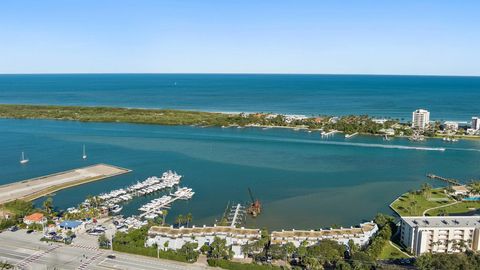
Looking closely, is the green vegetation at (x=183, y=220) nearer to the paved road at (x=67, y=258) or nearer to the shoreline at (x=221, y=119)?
the paved road at (x=67, y=258)

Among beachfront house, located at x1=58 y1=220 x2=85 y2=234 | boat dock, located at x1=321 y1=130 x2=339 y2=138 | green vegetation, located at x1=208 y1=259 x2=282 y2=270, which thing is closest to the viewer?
green vegetation, located at x1=208 y1=259 x2=282 y2=270

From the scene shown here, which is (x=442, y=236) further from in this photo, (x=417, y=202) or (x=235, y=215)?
(x=235, y=215)

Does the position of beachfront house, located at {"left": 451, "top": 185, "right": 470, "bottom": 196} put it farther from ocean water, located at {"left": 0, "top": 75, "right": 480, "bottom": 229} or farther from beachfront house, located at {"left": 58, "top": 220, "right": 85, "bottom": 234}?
beachfront house, located at {"left": 58, "top": 220, "right": 85, "bottom": 234}

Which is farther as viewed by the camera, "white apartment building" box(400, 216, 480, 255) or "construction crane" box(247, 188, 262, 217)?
"construction crane" box(247, 188, 262, 217)

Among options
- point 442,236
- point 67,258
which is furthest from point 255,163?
point 67,258

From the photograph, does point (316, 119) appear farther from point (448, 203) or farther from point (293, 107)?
point (448, 203)

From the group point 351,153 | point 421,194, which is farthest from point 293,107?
point 421,194

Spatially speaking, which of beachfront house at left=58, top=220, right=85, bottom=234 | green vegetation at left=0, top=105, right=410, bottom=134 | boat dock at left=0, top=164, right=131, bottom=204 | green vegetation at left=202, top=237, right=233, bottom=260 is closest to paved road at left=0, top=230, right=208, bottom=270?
green vegetation at left=202, top=237, right=233, bottom=260

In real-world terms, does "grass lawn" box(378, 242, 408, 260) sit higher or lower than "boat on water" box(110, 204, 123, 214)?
higher
